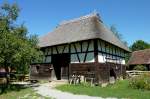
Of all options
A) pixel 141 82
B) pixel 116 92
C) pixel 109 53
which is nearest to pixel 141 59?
pixel 109 53

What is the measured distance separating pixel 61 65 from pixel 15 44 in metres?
8.86

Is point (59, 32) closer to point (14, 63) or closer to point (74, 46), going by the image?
point (74, 46)

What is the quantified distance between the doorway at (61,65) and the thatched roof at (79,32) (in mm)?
1597

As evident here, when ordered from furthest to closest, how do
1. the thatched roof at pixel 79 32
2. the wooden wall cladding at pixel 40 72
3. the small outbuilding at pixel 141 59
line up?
1. the small outbuilding at pixel 141 59
2. the wooden wall cladding at pixel 40 72
3. the thatched roof at pixel 79 32

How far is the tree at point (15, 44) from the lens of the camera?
1911 cm

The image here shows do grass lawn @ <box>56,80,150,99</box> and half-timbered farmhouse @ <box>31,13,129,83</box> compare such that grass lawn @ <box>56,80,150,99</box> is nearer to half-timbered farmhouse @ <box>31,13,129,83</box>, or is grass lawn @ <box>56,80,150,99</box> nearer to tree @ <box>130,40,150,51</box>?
half-timbered farmhouse @ <box>31,13,129,83</box>

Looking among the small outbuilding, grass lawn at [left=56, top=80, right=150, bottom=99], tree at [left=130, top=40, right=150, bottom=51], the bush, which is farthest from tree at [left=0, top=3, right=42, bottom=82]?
tree at [left=130, top=40, right=150, bottom=51]

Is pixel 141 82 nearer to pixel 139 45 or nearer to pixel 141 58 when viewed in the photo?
pixel 141 58

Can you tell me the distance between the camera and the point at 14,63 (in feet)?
66.1

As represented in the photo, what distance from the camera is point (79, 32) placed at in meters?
25.5

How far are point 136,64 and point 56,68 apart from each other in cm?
2201

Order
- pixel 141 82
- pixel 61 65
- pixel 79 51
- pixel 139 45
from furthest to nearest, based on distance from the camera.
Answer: pixel 139 45 → pixel 61 65 → pixel 79 51 → pixel 141 82

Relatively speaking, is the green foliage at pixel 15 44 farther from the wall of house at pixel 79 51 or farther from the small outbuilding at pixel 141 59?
the small outbuilding at pixel 141 59

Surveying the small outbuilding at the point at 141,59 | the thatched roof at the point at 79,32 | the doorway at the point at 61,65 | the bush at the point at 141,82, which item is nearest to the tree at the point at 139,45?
the small outbuilding at the point at 141,59
